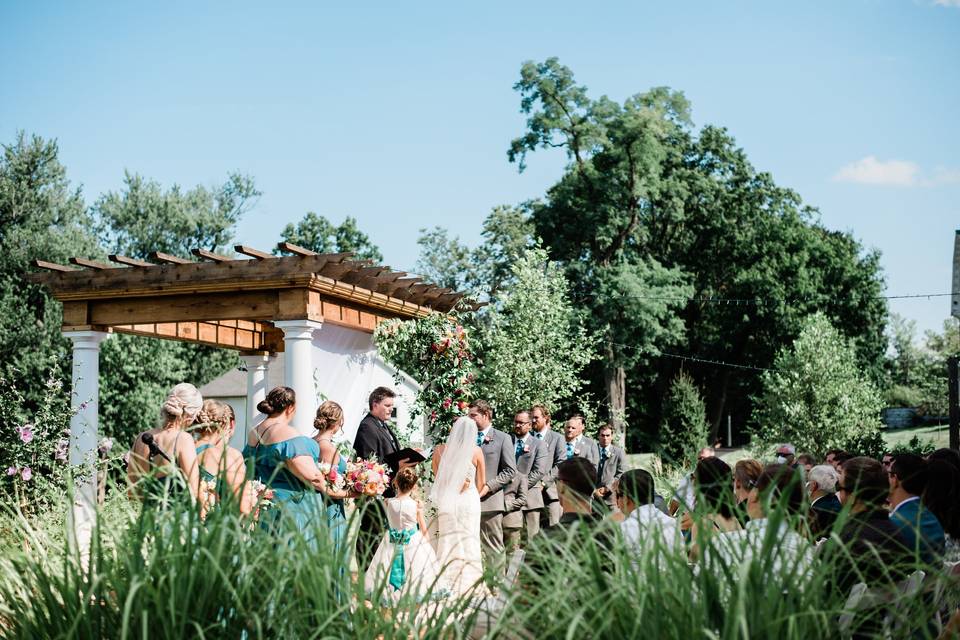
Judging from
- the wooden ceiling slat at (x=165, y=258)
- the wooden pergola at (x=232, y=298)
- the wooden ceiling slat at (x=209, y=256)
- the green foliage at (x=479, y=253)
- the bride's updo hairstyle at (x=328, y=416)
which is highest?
the green foliage at (x=479, y=253)

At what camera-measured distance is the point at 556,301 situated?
18.8 metres

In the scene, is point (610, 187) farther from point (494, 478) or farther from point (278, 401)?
point (278, 401)

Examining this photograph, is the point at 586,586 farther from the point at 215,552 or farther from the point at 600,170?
the point at 600,170

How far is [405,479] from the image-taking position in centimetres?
667

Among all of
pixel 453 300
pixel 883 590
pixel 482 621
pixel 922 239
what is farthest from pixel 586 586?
pixel 922 239

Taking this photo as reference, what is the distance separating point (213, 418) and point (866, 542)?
378 cm

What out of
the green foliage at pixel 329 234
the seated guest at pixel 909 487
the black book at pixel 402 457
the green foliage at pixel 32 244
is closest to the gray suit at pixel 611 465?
the black book at pixel 402 457

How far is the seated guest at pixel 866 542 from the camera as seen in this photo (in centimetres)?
285

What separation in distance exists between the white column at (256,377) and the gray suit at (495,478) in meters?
6.18

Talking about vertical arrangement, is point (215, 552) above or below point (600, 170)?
below

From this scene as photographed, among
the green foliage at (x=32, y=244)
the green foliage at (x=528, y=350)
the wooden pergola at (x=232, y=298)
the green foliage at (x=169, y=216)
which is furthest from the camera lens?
the green foliage at (x=169, y=216)

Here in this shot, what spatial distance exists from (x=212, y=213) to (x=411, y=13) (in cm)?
2306

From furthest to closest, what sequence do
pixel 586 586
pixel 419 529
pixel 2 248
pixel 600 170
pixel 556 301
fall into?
pixel 600 170 → pixel 2 248 → pixel 556 301 → pixel 419 529 → pixel 586 586

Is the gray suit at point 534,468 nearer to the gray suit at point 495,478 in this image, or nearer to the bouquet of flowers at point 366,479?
the gray suit at point 495,478
